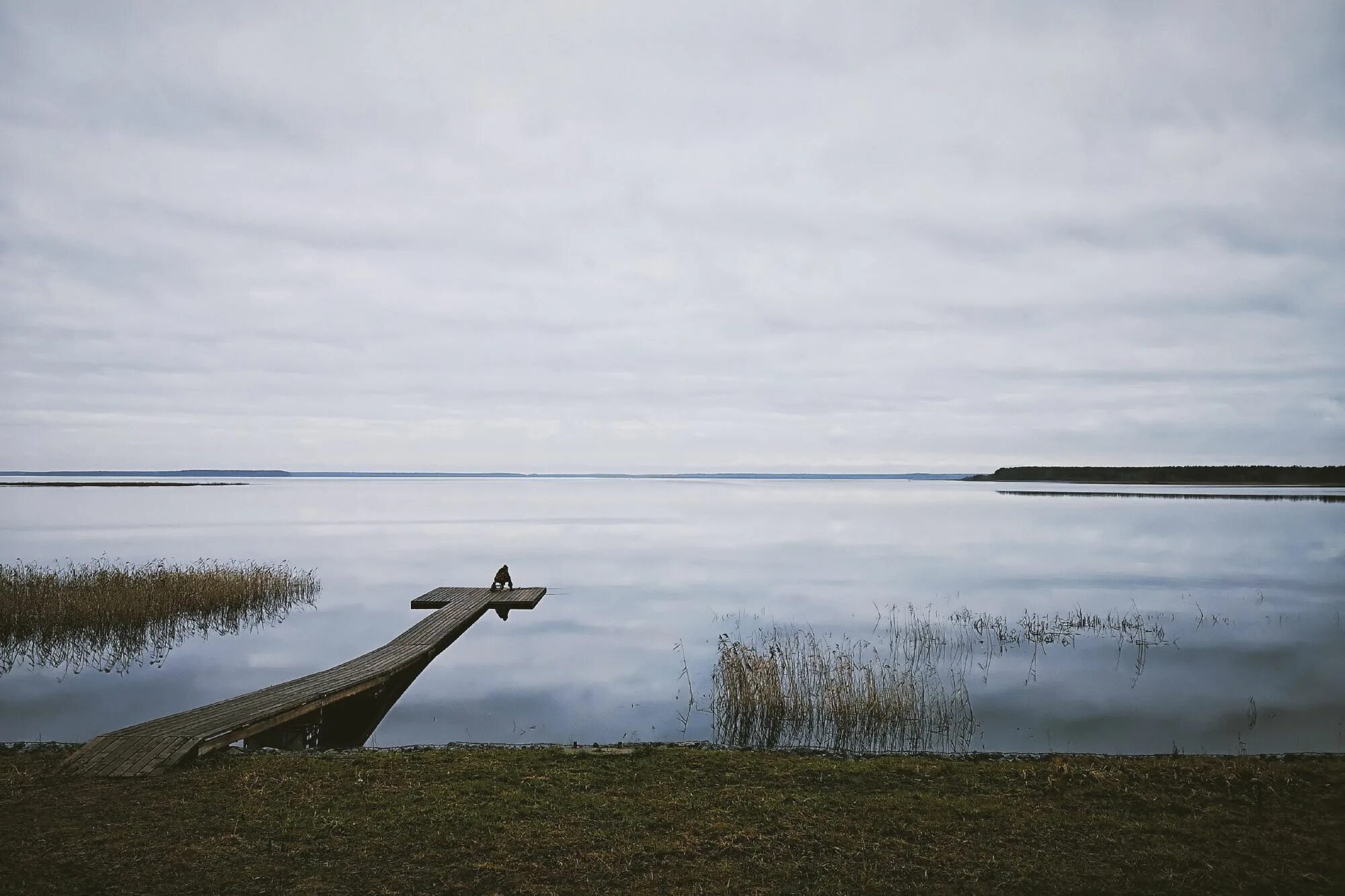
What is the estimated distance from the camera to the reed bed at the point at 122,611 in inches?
638

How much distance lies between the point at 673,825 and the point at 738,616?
15330 mm

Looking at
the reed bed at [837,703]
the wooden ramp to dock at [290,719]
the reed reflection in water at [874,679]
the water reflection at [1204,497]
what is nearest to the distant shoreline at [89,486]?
the water reflection at [1204,497]

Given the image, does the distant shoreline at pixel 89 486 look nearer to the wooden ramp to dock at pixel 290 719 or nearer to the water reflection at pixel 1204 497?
the water reflection at pixel 1204 497

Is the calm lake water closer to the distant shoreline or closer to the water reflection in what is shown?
the water reflection

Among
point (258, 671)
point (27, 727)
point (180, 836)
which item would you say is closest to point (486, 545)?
point (258, 671)

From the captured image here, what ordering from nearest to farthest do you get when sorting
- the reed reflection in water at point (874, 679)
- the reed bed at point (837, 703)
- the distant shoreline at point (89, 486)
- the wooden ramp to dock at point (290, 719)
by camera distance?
the wooden ramp to dock at point (290, 719), the reed bed at point (837, 703), the reed reflection in water at point (874, 679), the distant shoreline at point (89, 486)

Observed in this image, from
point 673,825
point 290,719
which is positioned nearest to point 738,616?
point 290,719

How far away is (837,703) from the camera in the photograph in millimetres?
11984

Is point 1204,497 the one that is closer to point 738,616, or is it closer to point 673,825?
point 738,616

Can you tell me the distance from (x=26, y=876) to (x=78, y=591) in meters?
15.8

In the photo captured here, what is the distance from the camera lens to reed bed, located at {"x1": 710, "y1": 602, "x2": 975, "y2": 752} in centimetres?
1130

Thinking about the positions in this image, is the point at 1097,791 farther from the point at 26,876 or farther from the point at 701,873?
the point at 26,876

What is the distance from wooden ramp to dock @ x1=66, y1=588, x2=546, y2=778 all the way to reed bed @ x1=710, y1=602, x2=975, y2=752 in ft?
17.2

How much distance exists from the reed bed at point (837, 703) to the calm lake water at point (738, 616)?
1.35 feet
